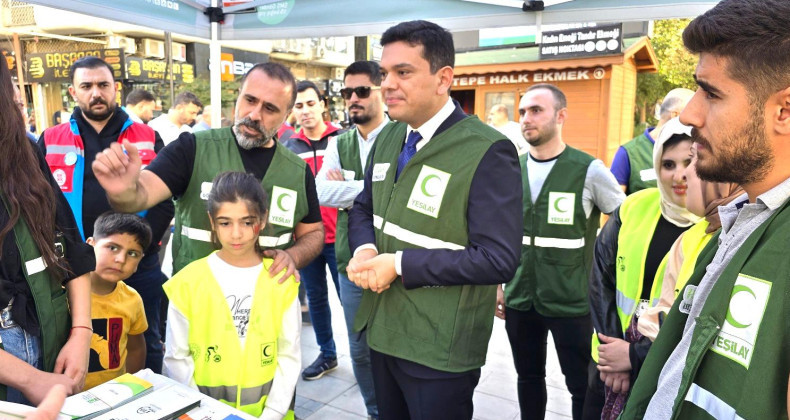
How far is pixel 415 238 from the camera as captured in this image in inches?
74.9

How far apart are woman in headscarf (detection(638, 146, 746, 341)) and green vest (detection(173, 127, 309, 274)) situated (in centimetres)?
162

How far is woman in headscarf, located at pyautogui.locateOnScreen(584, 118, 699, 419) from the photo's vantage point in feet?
6.14

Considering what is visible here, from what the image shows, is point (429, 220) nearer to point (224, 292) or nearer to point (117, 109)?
point (224, 292)

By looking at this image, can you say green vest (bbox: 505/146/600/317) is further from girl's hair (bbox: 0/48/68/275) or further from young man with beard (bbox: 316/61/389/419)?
girl's hair (bbox: 0/48/68/275)

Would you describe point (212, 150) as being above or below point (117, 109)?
below

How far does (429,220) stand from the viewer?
1.88 m

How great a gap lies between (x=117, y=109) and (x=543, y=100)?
9.76ft

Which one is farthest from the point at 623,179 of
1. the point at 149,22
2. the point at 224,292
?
the point at 149,22

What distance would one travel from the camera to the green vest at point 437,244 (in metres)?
1.85

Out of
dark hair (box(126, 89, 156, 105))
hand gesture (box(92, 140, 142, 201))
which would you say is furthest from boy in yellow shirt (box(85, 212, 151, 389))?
dark hair (box(126, 89, 156, 105))

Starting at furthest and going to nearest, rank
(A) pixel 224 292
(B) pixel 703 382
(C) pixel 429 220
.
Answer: (A) pixel 224 292 → (C) pixel 429 220 → (B) pixel 703 382

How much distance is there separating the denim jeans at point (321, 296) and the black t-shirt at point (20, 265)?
214 centimetres

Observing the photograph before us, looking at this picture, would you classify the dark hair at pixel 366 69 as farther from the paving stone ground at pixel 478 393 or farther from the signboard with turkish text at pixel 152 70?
the signboard with turkish text at pixel 152 70

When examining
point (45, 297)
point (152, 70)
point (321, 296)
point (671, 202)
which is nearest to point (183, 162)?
point (45, 297)
